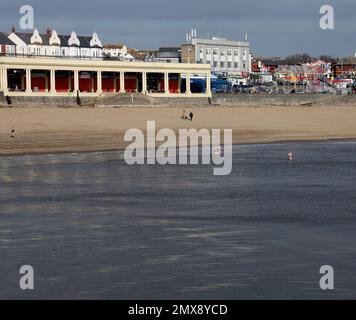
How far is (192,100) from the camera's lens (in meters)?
97.9

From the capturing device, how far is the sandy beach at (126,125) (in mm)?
53000

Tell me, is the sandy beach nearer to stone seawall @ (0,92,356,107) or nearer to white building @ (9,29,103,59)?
stone seawall @ (0,92,356,107)

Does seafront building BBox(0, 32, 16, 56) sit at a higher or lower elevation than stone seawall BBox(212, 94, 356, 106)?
higher

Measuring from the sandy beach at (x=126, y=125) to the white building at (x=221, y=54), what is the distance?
225 ft

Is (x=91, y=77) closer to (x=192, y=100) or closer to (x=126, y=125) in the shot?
(x=192, y=100)

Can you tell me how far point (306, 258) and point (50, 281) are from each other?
5531mm

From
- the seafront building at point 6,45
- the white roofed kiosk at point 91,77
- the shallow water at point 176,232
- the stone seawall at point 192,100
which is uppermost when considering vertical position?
the seafront building at point 6,45

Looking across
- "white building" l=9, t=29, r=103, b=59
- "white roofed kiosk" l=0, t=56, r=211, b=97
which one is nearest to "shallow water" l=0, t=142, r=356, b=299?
"white roofed kiosk" l=0, t=56, r=211, b=97

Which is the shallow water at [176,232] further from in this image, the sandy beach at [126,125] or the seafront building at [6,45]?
the seafront building at [6,45]

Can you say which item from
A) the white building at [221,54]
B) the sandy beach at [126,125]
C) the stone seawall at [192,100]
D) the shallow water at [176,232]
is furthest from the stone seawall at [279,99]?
the shallow water at [176,232]

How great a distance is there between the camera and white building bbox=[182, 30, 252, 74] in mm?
156625

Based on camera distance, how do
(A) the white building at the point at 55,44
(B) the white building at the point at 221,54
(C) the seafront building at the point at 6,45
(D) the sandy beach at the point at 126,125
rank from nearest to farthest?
(D) the sandy beach at the point at 126,125 → (C) the seafront building at the point at 6,45 → (A) the white building at the point at 55,44 → (B) the white building at the point at 221,54

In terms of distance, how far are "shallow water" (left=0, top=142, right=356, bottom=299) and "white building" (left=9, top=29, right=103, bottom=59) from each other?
3497 inches

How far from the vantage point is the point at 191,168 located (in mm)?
40750
